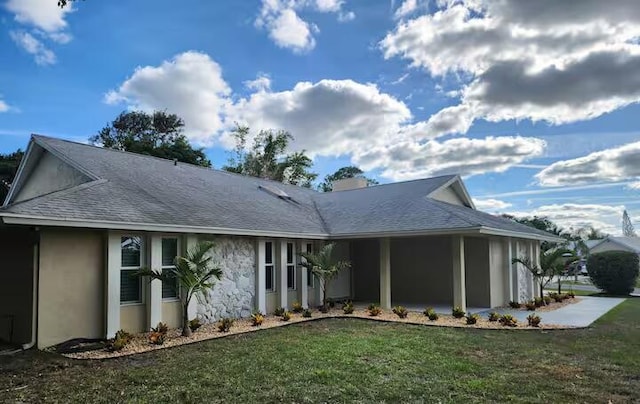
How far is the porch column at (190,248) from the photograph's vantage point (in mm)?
10828

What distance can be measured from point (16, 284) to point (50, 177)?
526 centimetres

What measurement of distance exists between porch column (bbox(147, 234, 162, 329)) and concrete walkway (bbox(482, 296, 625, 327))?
913 cm

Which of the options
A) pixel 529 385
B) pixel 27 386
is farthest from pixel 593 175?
pixel 27 386

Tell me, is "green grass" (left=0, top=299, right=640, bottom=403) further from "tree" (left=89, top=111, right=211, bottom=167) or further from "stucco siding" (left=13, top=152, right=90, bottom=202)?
"tree" (left=89, top=111, right=211, bottom=167)

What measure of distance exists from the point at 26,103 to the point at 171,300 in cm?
1082

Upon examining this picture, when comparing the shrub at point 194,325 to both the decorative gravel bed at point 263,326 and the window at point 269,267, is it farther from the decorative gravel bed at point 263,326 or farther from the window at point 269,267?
the window at point 269,267

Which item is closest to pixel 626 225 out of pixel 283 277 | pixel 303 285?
pixel 303 285

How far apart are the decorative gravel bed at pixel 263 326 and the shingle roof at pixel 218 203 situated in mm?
2419

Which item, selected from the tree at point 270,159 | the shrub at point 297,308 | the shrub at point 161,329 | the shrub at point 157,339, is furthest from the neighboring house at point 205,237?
the tree at point 270,159

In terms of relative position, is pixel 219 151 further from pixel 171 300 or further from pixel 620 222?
pixel 620 222

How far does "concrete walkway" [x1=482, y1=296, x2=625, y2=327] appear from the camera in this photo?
11.9 meters

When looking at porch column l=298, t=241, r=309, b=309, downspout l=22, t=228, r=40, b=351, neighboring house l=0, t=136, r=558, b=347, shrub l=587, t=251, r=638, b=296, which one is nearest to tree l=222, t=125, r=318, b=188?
neighboring house l=0, t=136, r=558, b=347

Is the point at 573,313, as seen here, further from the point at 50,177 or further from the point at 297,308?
the point at 50,177

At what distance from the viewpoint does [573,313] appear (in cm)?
1370
